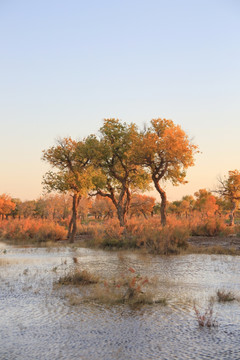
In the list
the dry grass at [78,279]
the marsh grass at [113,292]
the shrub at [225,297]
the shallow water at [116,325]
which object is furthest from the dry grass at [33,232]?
the shrub at [225,297]

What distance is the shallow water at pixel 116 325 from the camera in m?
6.50

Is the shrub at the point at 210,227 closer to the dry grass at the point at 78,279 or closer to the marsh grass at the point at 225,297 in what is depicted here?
the dry grass at the point at 78,279

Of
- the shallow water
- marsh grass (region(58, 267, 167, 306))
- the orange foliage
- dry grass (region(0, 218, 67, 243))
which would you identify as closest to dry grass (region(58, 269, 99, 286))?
marsh grass (region(58, 267, 167, 306))

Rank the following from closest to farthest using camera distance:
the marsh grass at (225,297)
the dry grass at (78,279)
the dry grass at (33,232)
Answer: the marsh grass at (225,297)
the dry grass at (78,279)
the dry grass at (33,232)

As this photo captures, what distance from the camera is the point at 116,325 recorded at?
801 centimetres

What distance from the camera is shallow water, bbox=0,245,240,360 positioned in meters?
6.50

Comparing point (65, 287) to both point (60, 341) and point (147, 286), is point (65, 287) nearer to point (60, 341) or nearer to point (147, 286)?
point (147, 286)

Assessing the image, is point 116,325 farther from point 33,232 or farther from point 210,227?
point 33,232

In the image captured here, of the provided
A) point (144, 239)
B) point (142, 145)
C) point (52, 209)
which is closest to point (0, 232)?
point (142, 145)

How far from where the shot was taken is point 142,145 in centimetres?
3375

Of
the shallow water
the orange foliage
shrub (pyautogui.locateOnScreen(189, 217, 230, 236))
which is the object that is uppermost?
the orange foliage

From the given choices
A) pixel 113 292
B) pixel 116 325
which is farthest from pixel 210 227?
pixel 116 325

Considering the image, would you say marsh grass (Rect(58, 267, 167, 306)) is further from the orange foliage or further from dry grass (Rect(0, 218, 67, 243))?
the orange foliage

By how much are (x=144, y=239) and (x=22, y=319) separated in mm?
15607
